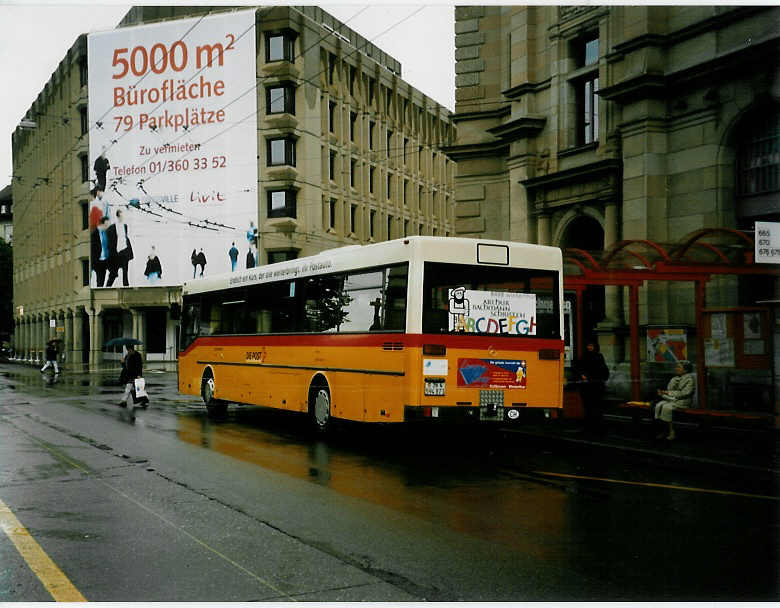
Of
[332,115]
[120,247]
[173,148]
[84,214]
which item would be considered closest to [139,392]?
[173,148]

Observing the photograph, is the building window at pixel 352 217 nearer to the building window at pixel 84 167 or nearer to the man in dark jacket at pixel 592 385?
the building window at pixel 84 167

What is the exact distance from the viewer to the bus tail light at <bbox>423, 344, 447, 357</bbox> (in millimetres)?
11859

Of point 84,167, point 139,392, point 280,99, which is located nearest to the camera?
point 139,392

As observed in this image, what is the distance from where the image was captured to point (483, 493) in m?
9.04

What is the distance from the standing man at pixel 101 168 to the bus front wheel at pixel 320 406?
46943 mm

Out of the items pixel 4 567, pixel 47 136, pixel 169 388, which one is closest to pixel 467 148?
pixel 169 388

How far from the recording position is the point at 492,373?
487 inches

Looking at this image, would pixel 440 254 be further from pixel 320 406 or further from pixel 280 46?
pixel 280 46

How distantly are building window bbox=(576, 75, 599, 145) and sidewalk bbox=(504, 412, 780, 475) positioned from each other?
9426 mm

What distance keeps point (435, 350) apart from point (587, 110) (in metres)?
13.6

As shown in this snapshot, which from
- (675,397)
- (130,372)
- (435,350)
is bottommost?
(675,397)

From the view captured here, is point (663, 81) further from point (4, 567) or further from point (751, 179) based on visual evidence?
Answer: point (4, 567)

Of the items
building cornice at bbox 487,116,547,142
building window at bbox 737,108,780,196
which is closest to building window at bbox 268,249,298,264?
building cornice at bbox 487,116,547,142

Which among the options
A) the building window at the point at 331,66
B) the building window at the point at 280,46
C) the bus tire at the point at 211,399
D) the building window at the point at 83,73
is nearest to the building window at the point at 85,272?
the building window at the point at 83,73
